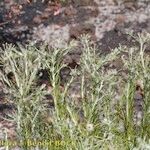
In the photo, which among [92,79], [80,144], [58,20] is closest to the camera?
[80,144]

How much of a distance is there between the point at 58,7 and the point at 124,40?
159cm

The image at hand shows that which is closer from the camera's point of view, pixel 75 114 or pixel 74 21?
pixel 75 114

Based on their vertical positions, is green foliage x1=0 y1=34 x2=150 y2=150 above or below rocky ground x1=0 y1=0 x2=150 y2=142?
above

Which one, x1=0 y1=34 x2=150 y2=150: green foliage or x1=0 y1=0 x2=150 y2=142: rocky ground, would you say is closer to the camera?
x1=0 y1=34 x2=150 y2=150: green foliage

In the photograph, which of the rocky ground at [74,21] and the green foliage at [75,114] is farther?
the rocky ground at [74,21]

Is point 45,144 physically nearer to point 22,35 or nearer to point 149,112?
point 149,112

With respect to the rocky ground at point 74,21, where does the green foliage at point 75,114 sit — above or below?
above

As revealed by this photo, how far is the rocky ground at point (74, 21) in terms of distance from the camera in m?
8.59

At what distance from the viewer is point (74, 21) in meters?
8.97

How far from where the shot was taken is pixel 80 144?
154 inches

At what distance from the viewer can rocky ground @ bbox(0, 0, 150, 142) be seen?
28.2 ft

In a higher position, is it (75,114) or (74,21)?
(75,114)

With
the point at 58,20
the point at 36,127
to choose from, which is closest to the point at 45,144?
the point at 36,127

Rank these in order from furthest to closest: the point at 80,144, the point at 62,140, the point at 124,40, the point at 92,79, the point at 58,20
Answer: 1. the point at 58,20
2. the point at 124,40
3. the point at 92,79
4. the point at 62,140
5. the point at 80,144
